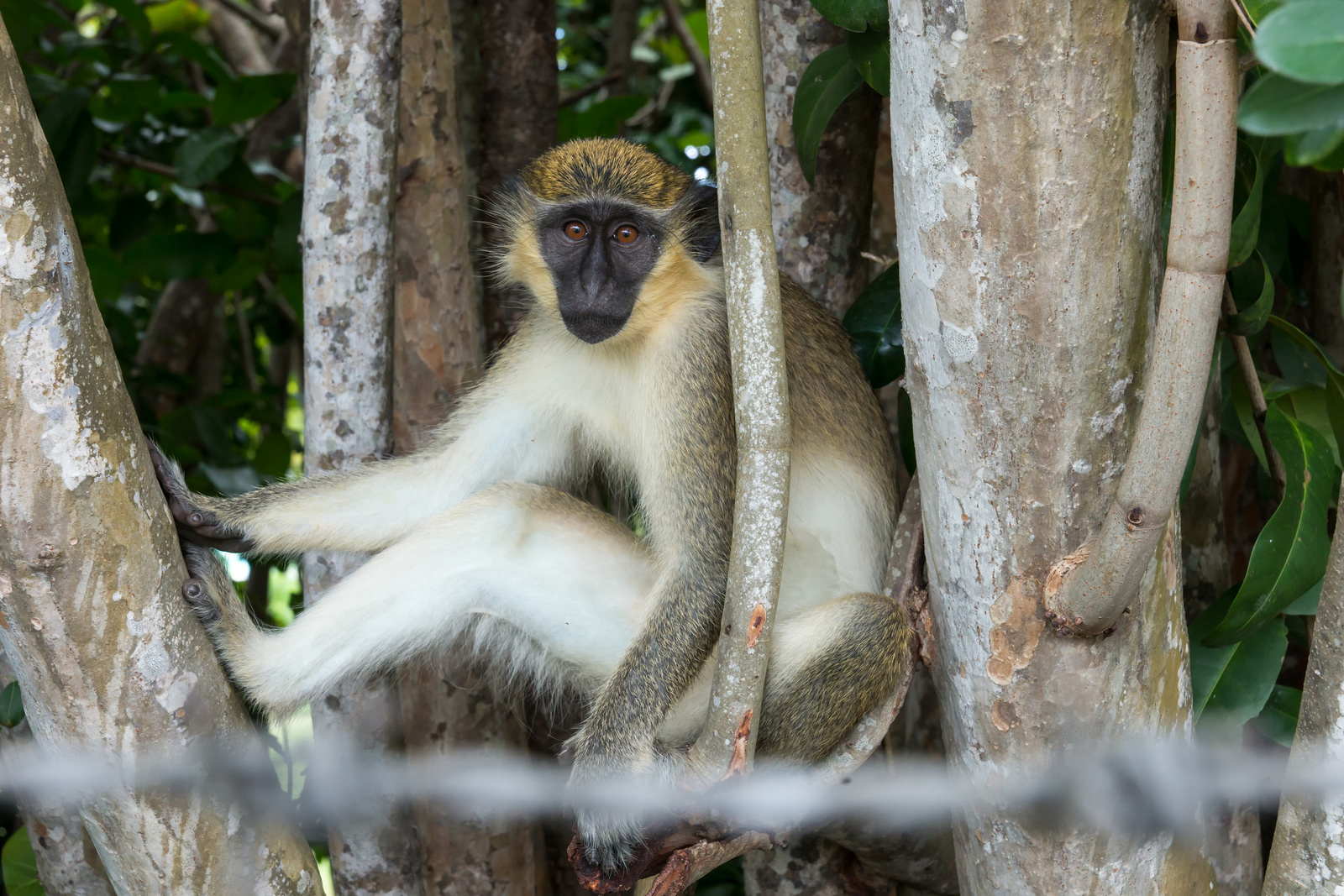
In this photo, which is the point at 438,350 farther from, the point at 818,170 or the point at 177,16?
the point at 177,16

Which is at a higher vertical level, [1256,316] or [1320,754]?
[1256,316]

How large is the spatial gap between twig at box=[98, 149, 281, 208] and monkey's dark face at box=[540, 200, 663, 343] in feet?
6.05

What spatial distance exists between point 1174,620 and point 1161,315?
67cm

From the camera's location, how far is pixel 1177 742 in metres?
2.01

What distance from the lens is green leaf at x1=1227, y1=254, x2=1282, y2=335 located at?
2.20m

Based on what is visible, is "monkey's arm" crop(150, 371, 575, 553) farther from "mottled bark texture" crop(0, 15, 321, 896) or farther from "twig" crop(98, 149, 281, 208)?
"twig" crop(98, 149, 281, 208)

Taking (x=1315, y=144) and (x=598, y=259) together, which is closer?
(x=1315, y=144)

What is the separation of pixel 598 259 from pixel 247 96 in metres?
1.83

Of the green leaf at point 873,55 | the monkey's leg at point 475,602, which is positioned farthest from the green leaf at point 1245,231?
the monkey's leg at point 475,602

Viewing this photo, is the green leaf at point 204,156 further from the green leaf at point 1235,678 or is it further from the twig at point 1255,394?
the green leaf at point 1235,678

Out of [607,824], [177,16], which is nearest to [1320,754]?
[607,824]

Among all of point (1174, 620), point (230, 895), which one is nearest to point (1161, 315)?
point (1174, 620)

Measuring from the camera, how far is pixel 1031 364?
175 cm

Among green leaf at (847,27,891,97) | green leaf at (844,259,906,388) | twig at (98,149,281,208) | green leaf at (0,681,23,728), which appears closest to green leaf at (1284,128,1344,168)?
green leaf at (847,27,891,97)
